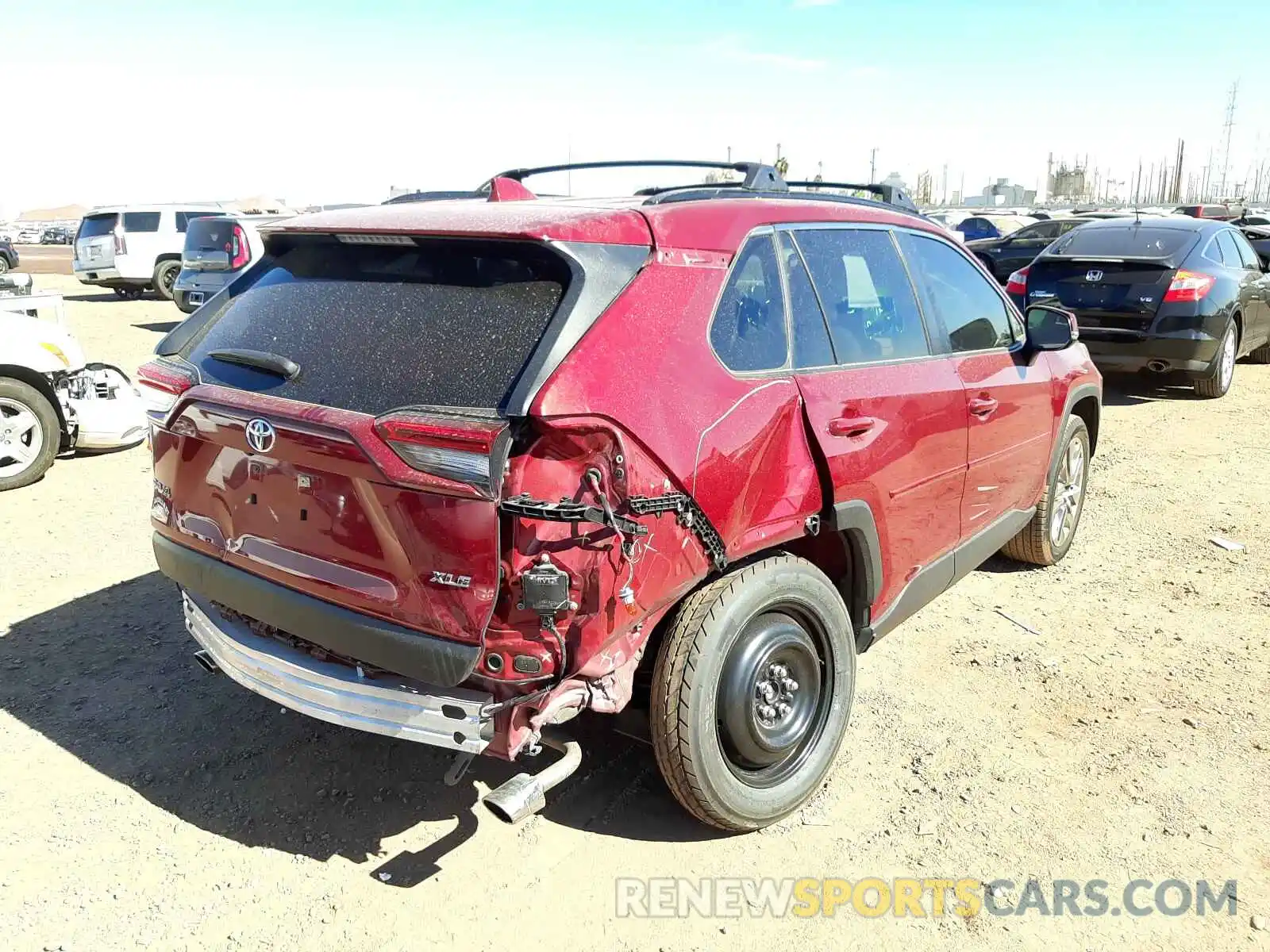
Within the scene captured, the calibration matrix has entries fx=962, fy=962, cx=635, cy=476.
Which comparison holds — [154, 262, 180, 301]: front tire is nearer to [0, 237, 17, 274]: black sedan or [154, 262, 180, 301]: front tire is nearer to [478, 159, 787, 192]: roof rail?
[0, 237, 17, 274]: black sedan

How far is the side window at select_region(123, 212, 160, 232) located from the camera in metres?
20.2

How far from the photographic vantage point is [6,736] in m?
3.64

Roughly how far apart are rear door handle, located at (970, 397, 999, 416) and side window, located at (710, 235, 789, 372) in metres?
1.25

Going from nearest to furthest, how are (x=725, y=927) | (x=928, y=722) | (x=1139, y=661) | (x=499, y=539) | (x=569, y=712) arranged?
(x=499, y=539), (x=569, y=712), (x=725, y=927), (x=928, y=722), (x=1139, y=661)

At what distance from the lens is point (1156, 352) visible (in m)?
9.10

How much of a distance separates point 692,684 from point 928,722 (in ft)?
4.88

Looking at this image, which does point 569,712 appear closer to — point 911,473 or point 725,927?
point 725,927

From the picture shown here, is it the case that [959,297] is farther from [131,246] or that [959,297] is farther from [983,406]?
[131,246]

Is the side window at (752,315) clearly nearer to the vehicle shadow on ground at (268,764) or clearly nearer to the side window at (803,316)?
the side window at (803,316)

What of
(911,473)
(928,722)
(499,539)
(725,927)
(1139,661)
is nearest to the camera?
(499,539)

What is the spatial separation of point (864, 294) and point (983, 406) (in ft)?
2.82

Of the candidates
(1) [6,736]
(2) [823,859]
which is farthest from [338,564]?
(1) [6,736]

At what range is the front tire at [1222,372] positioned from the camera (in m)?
9.50

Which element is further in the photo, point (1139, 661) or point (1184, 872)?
point (1139, 661)
